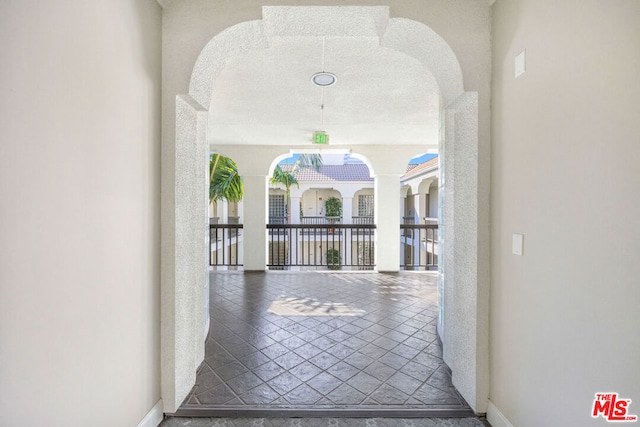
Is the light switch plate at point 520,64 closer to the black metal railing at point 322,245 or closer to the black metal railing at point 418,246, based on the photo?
the black metal railing at point 418,246

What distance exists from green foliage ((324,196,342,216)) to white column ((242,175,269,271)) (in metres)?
8.27

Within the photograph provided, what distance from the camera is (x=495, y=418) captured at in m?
1.71

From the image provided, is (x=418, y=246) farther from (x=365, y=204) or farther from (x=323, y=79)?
(x=365, y=204)

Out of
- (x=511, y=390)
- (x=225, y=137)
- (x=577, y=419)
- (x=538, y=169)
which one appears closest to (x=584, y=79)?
(x=538, y=169)

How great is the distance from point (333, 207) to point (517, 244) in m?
12.6

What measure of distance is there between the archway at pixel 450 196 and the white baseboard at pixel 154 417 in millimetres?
44

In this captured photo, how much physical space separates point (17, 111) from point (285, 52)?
6.48 feet

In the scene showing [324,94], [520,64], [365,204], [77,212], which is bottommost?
[77,212]

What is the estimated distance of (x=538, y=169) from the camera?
142 centimetres

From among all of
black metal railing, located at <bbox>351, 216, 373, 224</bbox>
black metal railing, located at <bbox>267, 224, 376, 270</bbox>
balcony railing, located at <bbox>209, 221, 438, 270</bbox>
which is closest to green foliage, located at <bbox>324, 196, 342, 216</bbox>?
black metal railing, located at <bbox>351, 216, 373, 224</bbox>

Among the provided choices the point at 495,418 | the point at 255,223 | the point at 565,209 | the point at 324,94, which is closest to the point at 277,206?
the point at 255,223

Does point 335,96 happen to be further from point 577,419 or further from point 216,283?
point 216,283

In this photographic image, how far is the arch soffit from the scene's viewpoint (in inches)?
72.2

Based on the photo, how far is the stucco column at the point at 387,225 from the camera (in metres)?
5.91
